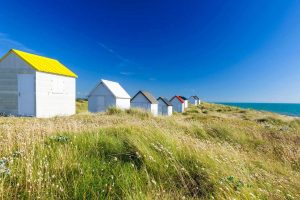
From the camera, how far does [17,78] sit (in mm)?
18219

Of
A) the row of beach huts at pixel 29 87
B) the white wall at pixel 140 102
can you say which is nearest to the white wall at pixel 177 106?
the white wall at pixel 140 102

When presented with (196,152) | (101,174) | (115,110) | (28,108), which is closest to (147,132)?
(196,152)

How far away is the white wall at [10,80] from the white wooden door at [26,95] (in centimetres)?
42

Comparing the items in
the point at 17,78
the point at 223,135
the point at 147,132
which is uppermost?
the point at 17,78

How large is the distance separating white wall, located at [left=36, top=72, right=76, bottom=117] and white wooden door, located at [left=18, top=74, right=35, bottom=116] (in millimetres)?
429

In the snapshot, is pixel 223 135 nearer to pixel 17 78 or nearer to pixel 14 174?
pixel 14 174

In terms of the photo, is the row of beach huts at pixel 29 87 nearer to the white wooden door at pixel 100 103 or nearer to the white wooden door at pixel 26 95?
the white wooden door at pixel 26 95

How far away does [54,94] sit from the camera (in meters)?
20.6

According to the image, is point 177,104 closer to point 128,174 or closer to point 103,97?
point 103,97

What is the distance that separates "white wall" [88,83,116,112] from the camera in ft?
93.4

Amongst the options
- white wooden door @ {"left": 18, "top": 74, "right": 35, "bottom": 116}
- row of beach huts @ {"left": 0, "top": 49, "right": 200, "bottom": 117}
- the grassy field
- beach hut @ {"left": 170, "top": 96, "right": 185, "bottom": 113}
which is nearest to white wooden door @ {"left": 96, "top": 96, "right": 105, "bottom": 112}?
row of beach huts @ {"left": 0, "top": 49, "right": 200, "bottom": 117}

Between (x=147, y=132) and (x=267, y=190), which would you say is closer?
(x=267, y=190)

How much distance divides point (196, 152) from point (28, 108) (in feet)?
61.3

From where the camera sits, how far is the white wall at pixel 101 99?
28.5 metres
